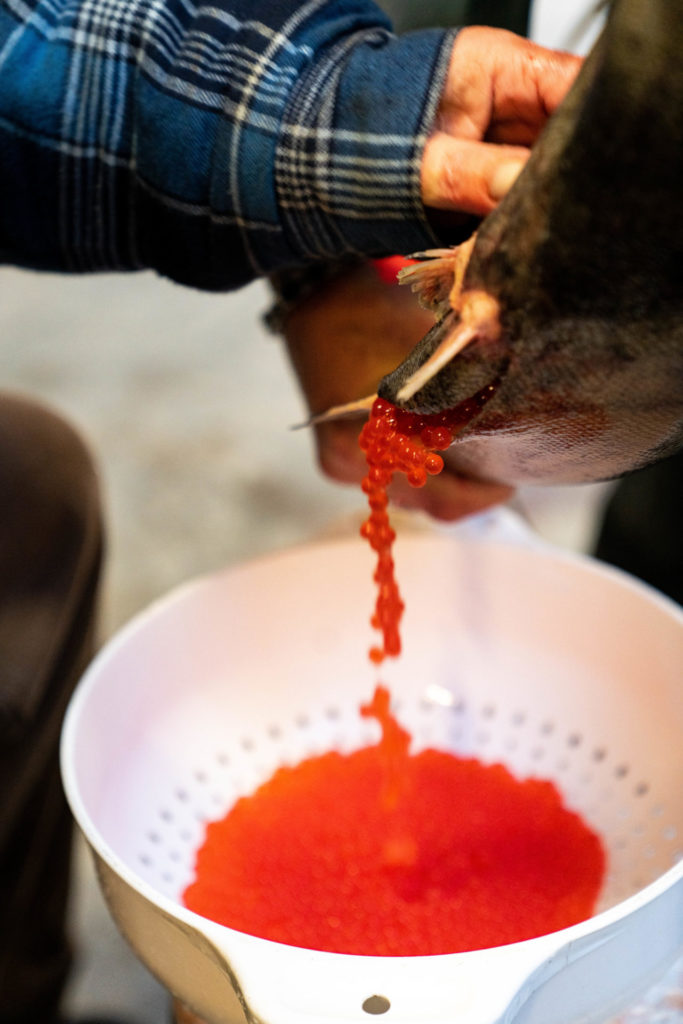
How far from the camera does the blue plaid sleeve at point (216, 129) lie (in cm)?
59

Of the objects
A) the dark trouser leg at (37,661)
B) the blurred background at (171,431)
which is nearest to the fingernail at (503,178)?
the dark trouser leg at (37,661)

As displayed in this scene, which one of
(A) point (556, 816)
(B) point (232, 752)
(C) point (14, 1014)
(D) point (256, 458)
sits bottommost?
(D) point (256, 458)

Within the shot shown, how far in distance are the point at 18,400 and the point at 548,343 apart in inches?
28.7

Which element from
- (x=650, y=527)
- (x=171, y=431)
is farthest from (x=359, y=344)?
(x=171, y=431)

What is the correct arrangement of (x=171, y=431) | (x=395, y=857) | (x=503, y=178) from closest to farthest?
(x=503, y=178) < (x=395, y=857) < (x=171, y=431)

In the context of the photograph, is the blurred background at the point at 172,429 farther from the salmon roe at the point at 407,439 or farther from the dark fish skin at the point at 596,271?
the dark fish skin at the point at 596,271

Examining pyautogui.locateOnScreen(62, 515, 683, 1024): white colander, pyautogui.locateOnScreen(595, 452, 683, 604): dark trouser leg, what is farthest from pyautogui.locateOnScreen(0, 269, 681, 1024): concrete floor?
pyautogui.locateOnScreen(62, 515, 683, 1024): white colander

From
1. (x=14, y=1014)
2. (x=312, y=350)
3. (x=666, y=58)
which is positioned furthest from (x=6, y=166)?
(x=14, y=1014)

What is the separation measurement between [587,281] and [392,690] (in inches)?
21.7

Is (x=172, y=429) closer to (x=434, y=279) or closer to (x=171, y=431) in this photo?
(x=171, y=431)

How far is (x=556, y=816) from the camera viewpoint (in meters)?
0.77

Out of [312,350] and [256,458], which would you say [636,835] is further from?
[256,458]

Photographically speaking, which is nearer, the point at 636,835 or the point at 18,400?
the point at 636,835

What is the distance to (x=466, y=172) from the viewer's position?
557 millimetres
